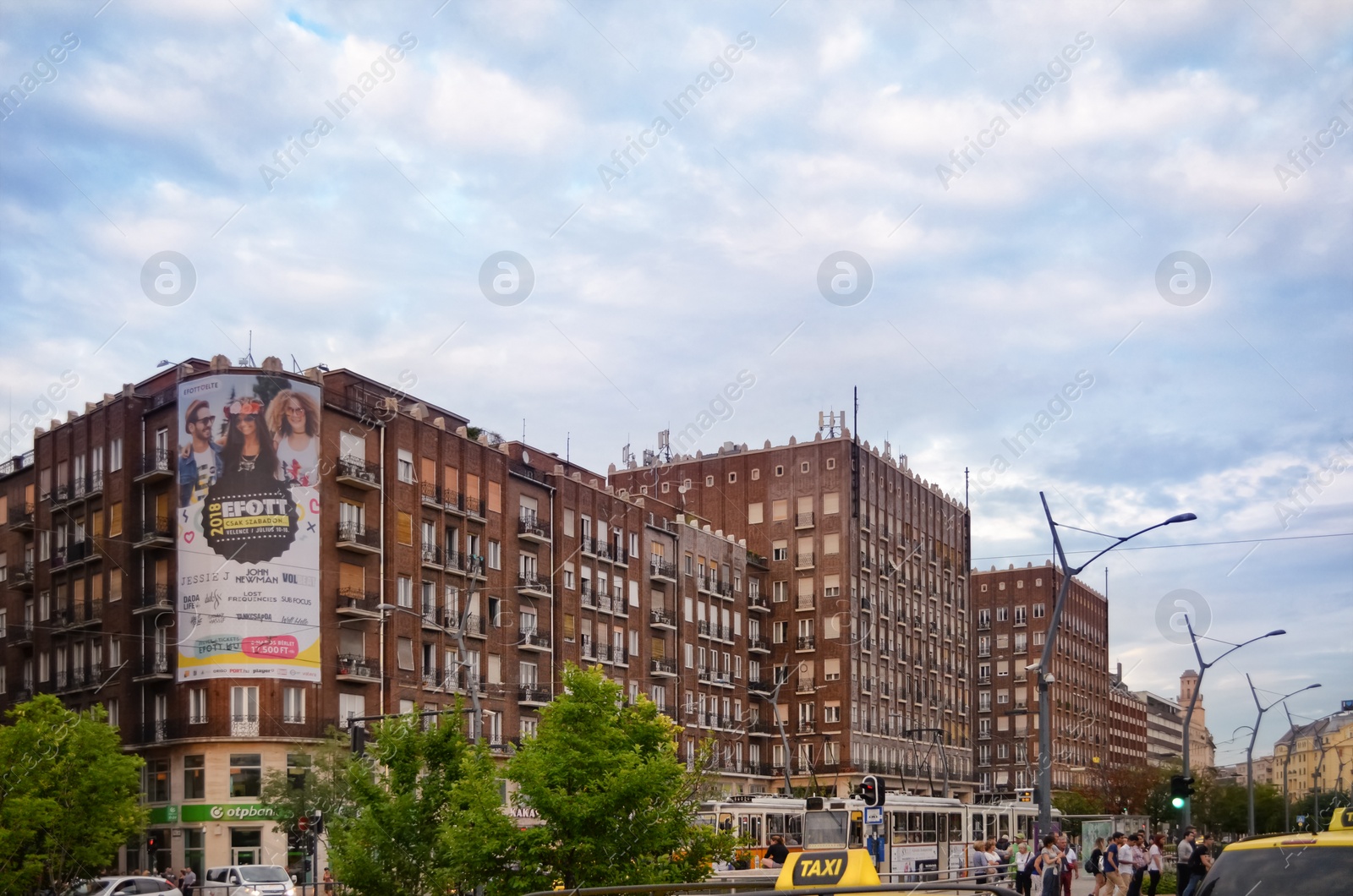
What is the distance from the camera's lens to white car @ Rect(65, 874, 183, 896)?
39.4 m

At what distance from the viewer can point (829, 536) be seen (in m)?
93.6

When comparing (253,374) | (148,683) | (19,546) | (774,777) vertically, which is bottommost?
(774,777)

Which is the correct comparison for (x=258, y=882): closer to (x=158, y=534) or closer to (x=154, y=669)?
(x=154, y=669)

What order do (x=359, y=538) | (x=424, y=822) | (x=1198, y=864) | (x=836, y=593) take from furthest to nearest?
(x=836, y=593) → (x=359, y=538) → (x=1198, y=864) → (x=424, y=822)

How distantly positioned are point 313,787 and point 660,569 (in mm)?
32705

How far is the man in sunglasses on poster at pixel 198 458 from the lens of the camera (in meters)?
58.1

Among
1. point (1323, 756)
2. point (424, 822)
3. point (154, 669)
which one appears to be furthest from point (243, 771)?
point (1323, 756)

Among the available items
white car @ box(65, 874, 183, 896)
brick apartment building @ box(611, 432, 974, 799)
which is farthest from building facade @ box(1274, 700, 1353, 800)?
white car @ box(65, 874, 183, 896)

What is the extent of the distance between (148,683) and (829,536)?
46.8 metres

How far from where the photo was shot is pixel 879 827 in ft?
121

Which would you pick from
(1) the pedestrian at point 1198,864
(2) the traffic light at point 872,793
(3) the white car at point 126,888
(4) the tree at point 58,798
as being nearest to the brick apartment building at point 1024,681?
(4) the tree at point 58,798

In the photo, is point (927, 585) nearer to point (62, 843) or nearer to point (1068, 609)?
point (1068, 609)

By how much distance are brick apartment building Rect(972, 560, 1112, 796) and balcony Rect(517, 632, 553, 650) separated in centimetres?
6453

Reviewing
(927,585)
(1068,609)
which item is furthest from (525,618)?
(1068,609)
